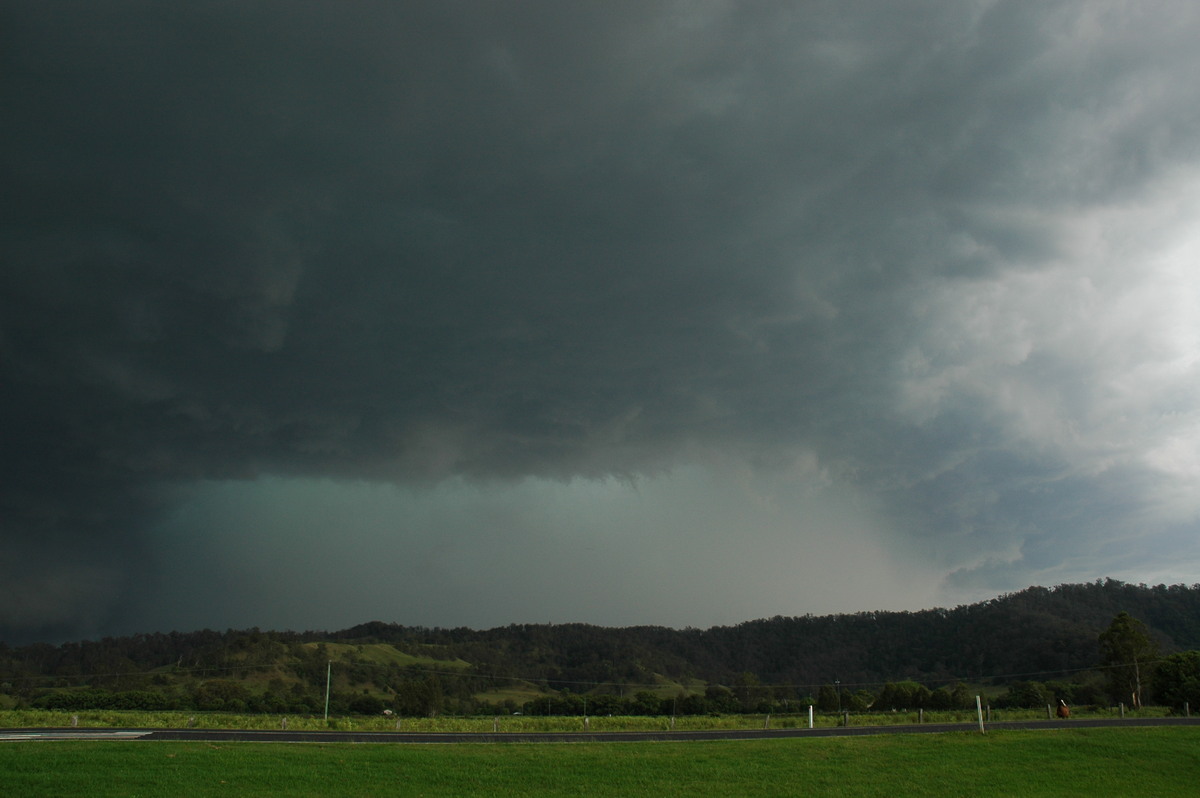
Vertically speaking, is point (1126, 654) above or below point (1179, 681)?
below

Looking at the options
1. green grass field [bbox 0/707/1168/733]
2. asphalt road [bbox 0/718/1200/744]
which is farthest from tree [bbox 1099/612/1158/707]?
asphalt road [bbox 0/718/1200/744]

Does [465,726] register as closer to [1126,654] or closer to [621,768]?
[621,768]

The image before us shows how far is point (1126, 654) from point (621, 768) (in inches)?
3384

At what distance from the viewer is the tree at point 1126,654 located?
89938 mm

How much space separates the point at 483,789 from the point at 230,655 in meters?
172

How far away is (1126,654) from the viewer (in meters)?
90.9

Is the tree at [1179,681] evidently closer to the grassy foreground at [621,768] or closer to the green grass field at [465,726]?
the green grass field at [465,726]

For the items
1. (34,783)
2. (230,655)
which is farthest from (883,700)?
(230,655)

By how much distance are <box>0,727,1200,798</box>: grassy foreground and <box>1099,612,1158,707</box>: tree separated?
59800mm

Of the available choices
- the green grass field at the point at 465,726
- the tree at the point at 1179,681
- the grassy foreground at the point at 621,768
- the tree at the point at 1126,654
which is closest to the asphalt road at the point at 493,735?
the grassy foreground at the point at 621,768

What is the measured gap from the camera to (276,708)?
114 metres

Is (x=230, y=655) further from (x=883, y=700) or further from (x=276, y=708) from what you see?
(x=883, y=700)

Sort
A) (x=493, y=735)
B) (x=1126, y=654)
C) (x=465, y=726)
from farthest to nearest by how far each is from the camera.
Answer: (x=1126, y=654)
(x=465, y=726)
(x=493, y=735)

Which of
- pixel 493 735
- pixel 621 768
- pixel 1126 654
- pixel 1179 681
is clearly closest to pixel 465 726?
pixel 493 735
